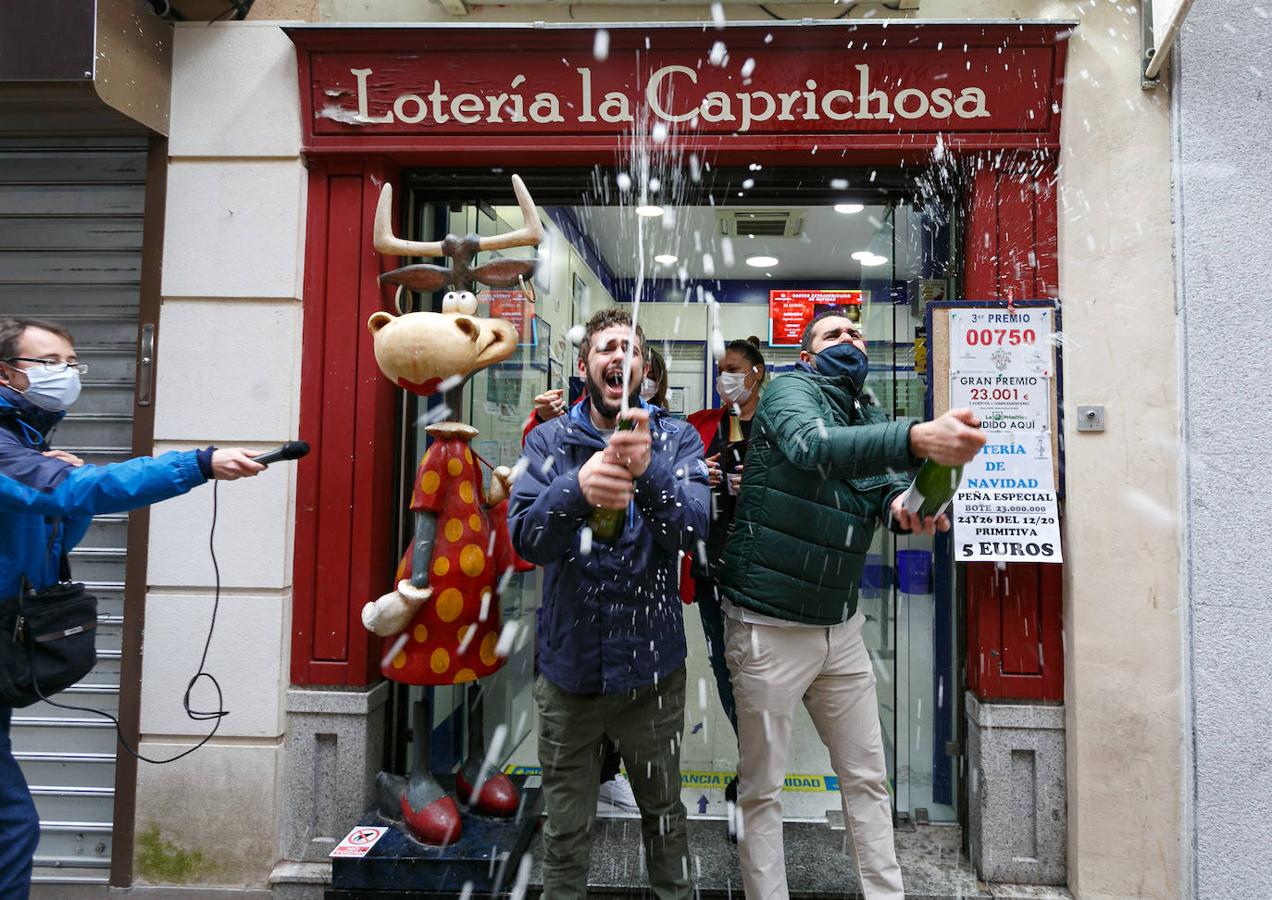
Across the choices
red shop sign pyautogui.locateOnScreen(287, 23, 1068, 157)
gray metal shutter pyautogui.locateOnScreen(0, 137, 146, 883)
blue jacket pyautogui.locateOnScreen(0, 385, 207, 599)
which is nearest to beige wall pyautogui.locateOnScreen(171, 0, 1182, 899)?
red shop sign pyautogui.locateOnScreen(287, 23, 1068, 157)

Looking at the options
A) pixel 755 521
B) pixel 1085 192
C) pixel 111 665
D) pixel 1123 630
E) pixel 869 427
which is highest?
pixel 1085 192

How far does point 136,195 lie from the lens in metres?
4.37

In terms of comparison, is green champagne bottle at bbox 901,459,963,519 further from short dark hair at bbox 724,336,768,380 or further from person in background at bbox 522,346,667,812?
short dark hair at bbox 724,336,768,380

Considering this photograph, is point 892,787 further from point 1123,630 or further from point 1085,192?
point 1085,192

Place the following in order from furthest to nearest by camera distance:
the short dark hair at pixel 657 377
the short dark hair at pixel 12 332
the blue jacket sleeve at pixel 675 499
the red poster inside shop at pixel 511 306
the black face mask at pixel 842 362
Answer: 1. the red poster inside shop at pixel 511 306
2. the short dark hair at pixel 657 377
3. the black face mask at pixel 842 362
4. the short dark hair at pixel 12 332
5. the blue jacket sleeve at pixel 675 499

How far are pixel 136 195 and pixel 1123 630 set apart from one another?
18.2 feet

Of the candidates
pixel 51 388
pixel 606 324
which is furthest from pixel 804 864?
pixel 51 388

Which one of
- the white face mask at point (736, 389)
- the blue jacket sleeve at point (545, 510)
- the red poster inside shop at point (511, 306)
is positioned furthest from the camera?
the red poster inside shop at point (511, 306)

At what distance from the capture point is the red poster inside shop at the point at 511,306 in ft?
15.3

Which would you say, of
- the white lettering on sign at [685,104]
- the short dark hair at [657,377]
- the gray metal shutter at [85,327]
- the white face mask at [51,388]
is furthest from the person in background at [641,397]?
the gray metal shutter at [85,327]

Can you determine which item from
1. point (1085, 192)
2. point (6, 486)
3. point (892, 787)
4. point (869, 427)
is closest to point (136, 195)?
point (6, 486)

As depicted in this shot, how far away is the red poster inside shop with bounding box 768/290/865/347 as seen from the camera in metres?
8.70

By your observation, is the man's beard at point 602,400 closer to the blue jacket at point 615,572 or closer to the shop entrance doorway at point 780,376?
the blue jacket at point 615,572

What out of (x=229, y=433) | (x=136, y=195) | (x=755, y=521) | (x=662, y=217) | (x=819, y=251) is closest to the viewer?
(x=755, y=521)
